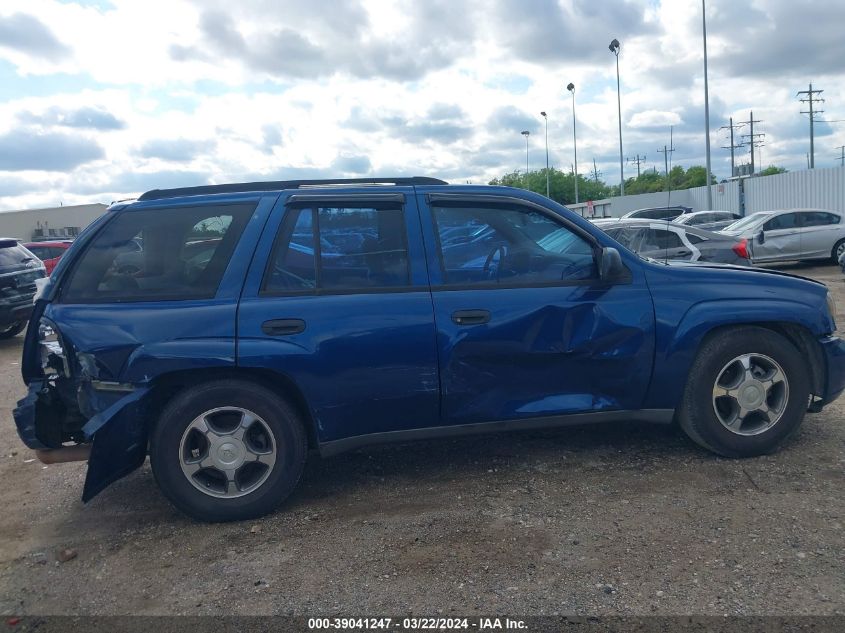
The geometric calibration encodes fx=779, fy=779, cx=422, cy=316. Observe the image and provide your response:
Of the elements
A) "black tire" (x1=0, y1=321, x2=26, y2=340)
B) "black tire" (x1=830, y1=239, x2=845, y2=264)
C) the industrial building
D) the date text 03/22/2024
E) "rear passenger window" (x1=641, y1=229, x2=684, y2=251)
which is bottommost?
the date text 03/22/2024

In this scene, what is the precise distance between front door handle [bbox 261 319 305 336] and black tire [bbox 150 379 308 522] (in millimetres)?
314

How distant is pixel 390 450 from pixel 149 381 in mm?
1894

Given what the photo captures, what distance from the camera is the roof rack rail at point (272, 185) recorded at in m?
4.69

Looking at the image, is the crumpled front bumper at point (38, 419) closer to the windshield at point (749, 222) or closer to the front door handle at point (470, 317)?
the front door handle at point (470, 317)

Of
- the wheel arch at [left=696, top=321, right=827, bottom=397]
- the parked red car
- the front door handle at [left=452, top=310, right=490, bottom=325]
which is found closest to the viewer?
the front door handle at [left=452, top=310, right=490, bottom=325]

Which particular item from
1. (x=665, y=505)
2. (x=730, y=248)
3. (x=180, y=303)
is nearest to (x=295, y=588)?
(x=180, y=303)

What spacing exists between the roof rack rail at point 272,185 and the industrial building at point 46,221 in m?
56.1

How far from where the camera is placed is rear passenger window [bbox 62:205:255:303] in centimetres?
430

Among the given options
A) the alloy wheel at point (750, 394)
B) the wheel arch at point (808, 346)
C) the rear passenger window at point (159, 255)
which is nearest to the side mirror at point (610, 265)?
the alloy wheel at point (750, 394)

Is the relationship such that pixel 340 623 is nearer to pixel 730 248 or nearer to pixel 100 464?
pixel 100 464

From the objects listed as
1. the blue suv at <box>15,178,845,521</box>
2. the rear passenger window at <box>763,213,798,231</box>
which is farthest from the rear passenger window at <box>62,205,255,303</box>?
the rear passenger window at <box>763,213,798,231</box>

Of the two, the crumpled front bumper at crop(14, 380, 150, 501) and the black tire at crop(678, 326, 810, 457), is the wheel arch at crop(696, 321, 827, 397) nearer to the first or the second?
the black tire at crop(678, 326, 810, 457)

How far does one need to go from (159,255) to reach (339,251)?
3.31 feet

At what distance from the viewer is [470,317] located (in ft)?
14.5
